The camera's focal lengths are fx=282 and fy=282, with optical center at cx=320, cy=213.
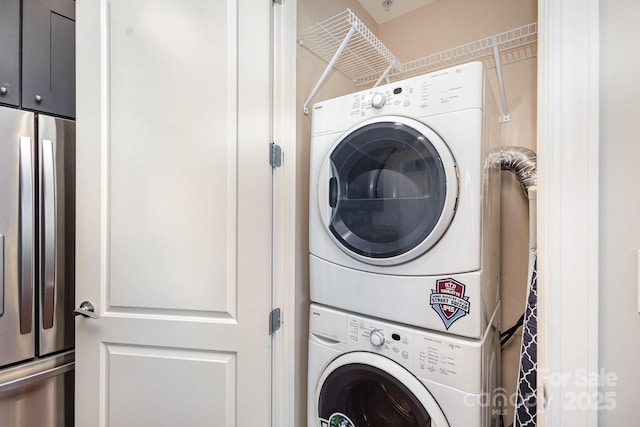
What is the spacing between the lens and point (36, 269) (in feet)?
3.68

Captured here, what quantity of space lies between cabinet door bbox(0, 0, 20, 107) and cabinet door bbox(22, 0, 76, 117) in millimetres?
20

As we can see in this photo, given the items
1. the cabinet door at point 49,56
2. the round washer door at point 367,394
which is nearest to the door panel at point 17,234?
the cabinet door at point 49,56

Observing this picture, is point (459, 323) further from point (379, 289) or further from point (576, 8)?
point (576, 8)

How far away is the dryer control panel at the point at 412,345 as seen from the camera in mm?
881

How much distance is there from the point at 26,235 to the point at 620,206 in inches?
70.6

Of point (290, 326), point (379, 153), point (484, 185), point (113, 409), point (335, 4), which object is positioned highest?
point (335, 4)

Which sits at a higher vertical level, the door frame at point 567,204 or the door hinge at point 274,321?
the door frame at point 567,204

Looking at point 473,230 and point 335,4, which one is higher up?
point 335,4

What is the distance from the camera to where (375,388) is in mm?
1088

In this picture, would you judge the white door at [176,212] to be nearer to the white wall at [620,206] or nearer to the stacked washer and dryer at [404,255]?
the stacked washer and dryer at [404,255]

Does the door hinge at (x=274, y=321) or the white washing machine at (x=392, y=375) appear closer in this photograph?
the white washing machine at (x=392, y=375)

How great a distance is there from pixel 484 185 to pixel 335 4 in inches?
51.8

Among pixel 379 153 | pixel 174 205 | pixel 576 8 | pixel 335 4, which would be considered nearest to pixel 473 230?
pixel 379 153

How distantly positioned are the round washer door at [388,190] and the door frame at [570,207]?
1.03 feet
